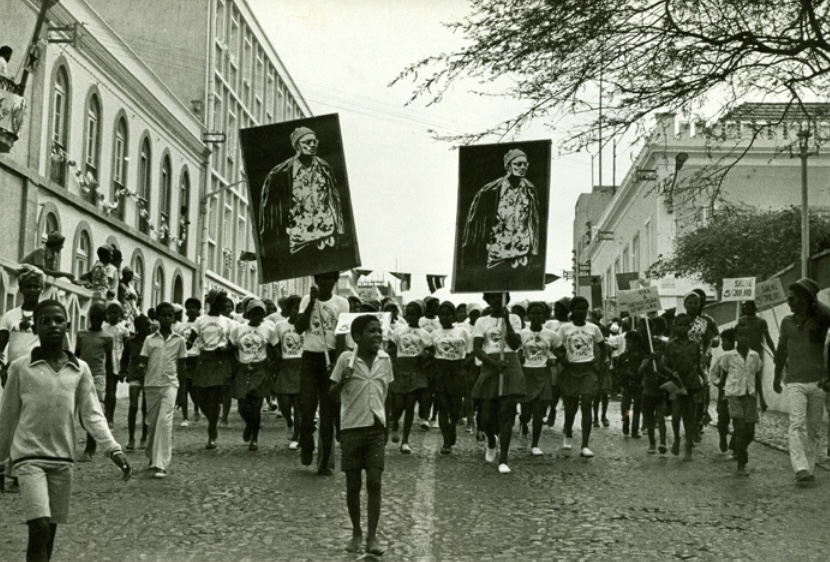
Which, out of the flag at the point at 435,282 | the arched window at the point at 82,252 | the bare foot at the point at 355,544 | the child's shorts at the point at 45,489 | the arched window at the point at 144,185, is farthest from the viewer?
the arched window at the point at 144,185

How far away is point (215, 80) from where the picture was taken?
44719 millimetres

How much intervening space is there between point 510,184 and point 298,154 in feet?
7.51

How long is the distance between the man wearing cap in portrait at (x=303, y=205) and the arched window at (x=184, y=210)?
26.9 metres

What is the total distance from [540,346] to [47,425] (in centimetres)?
820

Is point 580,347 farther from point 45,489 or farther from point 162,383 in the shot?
point 45,489

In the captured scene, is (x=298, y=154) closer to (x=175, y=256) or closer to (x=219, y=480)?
(x=219, y=480)

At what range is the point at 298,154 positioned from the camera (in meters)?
11.7

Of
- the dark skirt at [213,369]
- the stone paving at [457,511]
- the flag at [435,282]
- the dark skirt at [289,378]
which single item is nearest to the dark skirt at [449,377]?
the stone paving at [457,511]

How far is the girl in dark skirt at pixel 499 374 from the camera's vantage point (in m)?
11.9

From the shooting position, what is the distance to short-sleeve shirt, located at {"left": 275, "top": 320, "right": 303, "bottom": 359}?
46.7ft

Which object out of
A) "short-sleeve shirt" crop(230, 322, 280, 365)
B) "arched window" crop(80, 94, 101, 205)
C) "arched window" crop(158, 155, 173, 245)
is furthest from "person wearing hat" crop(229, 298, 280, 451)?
"arched window" crop(158, 155, 173, 245)

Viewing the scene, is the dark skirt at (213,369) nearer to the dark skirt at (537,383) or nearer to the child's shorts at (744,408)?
the dark skirt at (537,383)

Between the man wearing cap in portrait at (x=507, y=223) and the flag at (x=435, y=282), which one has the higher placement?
the flag at (x=435, y=282)

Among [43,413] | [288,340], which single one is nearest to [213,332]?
[288,340]
